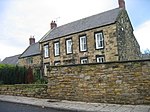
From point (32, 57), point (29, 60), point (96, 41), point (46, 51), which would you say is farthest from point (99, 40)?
point (29, 60)

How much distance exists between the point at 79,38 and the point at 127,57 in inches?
243

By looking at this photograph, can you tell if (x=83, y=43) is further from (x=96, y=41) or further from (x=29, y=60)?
(x=29, y=60)

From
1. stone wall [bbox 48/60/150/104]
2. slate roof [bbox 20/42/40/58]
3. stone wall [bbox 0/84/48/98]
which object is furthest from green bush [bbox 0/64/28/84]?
slate roof [bbox 20/42/40/58]

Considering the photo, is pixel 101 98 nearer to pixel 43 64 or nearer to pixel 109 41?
pixel 109 41

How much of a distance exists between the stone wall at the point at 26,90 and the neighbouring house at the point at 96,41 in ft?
37.8

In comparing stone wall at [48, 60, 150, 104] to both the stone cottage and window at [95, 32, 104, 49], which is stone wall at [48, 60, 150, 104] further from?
window at [95, 32, 104, 49]

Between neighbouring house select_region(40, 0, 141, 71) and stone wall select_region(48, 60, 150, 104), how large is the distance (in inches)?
480

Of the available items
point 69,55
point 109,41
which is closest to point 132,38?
point 109,41

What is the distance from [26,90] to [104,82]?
611 cm

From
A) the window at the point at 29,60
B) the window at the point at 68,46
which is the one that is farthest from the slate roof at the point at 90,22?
the window at the point at 29,60

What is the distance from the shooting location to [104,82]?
10.8m

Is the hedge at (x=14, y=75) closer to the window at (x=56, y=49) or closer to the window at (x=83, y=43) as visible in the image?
the window at (x=83, y=43)

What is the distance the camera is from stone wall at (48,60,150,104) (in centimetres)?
980

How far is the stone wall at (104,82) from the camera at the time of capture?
9.80 metres
